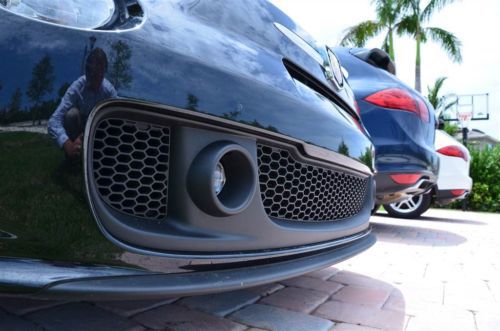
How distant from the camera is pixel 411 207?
19.2ft

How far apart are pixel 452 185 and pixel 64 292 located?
5446mm

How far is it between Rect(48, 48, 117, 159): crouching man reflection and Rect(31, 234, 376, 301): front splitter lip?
0.25 m

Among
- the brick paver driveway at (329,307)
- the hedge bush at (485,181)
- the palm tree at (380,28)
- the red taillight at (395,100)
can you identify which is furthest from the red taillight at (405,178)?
the palm tree at (380,28)

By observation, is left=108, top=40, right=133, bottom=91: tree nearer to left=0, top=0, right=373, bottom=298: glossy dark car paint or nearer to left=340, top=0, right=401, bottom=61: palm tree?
left=0, top=0, right=373, bottom=298: glossy dark car paint

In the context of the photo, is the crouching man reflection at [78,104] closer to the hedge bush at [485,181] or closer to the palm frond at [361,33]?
the hedge bush at [485,181]

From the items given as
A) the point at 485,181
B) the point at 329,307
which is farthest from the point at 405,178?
the point at 485,181

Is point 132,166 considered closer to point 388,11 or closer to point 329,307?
point 329,307

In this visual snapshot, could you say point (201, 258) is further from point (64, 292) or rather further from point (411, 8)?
point (411, 8)

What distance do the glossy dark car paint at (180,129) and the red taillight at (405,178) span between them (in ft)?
5.83

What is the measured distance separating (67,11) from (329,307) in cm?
142

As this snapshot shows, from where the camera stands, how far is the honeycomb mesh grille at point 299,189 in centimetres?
123

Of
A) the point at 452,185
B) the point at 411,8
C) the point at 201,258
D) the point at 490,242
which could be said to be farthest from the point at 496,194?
the point at 201,258

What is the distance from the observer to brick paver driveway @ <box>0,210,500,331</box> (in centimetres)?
138

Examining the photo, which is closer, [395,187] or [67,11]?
[67,11]
